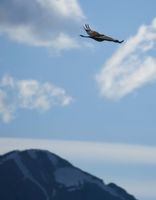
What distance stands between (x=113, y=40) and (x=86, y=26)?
486 centimetres

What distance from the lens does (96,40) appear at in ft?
295

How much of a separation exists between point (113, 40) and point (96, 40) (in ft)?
8.25

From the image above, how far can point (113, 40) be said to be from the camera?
90312 millimetres

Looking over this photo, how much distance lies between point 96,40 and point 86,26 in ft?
11.6

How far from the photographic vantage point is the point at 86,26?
92.2 m
